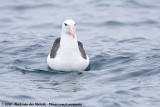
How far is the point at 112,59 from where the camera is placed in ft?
46.6

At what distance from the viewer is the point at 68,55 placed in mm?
13078

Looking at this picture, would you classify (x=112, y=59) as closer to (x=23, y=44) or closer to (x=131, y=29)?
(x=23, y=44)

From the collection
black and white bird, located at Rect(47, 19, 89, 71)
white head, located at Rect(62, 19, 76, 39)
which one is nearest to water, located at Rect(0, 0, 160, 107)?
black and white bird, located at Rect(47, 19, 89, 71)

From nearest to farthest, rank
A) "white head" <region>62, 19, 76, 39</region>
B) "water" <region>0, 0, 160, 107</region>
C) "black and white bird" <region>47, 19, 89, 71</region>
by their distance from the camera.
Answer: "water" <region>0, 0, 160, 107</region> < "white head" <region>62, 19, 76, 39</region> < "black and white bird" <region>47, 19, 89, 71</region>

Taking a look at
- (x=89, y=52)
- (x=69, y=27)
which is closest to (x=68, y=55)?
(x=69, y=27)

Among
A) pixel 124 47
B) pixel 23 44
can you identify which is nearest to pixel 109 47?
pixel 124 47

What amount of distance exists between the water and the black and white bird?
0.21 metres

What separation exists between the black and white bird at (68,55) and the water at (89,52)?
212mm

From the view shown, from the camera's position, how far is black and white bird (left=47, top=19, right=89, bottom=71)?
13.0 meters

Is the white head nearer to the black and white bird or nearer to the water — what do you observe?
the black and white bird

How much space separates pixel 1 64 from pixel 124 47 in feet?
13.1

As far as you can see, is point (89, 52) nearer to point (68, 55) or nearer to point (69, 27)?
point (68, 55)

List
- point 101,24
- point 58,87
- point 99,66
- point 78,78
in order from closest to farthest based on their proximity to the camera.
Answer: point 58,87
point 78,78
point 99,66
point 101,24

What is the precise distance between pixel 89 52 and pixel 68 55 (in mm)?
2381
